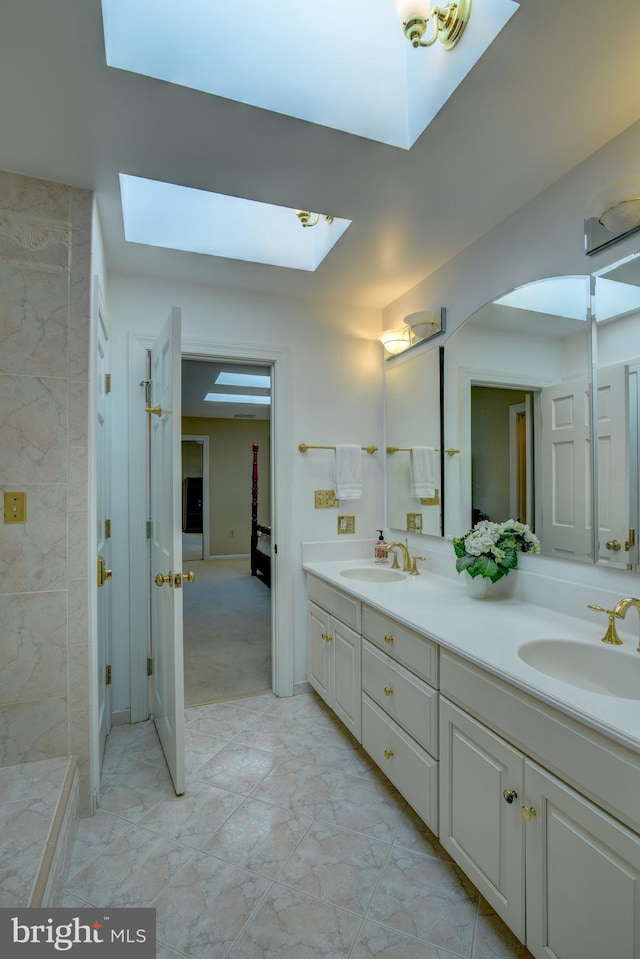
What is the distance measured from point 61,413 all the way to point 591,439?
191cm

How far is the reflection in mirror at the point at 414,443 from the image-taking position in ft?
8.07

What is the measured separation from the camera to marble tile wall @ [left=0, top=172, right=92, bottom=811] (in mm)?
1656

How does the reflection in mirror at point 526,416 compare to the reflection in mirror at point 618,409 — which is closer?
the reflection in mirror at point 618,409

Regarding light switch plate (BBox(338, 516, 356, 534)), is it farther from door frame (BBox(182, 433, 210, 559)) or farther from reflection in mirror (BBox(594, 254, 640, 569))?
door frame (BBox(182, 433, 210, 559))

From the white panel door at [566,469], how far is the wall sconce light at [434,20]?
1.11m

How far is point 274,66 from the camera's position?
138 centimetres

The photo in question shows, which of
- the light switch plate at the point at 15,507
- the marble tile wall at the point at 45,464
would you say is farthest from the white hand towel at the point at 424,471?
the light switch plate at the point at 15,507

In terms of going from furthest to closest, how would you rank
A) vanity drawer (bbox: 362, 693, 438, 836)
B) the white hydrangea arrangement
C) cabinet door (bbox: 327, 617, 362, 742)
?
1. cabinet door (bbox: 327, 617, 362, 742)
2. the white hydrangea arrangement
3. vanity drawer (bbox: 362, 693, 438, 836)

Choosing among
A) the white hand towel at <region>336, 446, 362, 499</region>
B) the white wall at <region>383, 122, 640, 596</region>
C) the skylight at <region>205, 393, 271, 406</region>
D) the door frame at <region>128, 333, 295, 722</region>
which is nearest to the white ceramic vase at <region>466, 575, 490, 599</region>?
the white wall at <region>383, 122, 640, 596</region>

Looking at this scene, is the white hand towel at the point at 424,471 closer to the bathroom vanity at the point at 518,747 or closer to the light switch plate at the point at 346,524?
the light switch plate at the point at 346,524

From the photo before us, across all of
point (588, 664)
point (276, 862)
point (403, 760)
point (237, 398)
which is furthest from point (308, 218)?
point (237, 398)

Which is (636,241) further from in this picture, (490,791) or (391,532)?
(391,532)

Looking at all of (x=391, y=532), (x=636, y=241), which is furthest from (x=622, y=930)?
(x=391, y=532)

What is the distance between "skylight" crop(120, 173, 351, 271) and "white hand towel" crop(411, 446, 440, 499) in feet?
3.77
